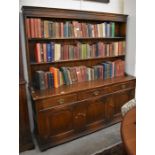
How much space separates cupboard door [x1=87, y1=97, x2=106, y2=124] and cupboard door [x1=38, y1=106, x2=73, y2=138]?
31 cm

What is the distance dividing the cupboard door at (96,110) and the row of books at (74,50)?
70 cm

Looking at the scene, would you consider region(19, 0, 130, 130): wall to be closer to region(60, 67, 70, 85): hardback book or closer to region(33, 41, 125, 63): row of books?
region(33, 41, 125, 63): row of books

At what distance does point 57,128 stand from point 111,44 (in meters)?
1.62

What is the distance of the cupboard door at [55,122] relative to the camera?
2104 mm

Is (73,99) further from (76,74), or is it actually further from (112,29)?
(112,29)

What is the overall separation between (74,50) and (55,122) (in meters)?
1.06

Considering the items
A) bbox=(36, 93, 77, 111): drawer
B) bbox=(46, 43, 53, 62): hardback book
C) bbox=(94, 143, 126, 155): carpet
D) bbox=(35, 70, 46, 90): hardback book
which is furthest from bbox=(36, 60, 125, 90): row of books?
bbox=(94, 143, 126, 155): carpet

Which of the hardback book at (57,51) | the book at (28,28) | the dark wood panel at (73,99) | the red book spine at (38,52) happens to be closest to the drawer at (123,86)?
the dark wood panel at (73,99)

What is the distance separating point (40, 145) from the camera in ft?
7.14

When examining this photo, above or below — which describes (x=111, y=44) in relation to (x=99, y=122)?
above

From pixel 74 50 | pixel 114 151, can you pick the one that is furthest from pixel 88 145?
pixel 74 50

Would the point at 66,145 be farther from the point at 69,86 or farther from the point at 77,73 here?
the point at 77,73

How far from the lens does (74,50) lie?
2.46m
